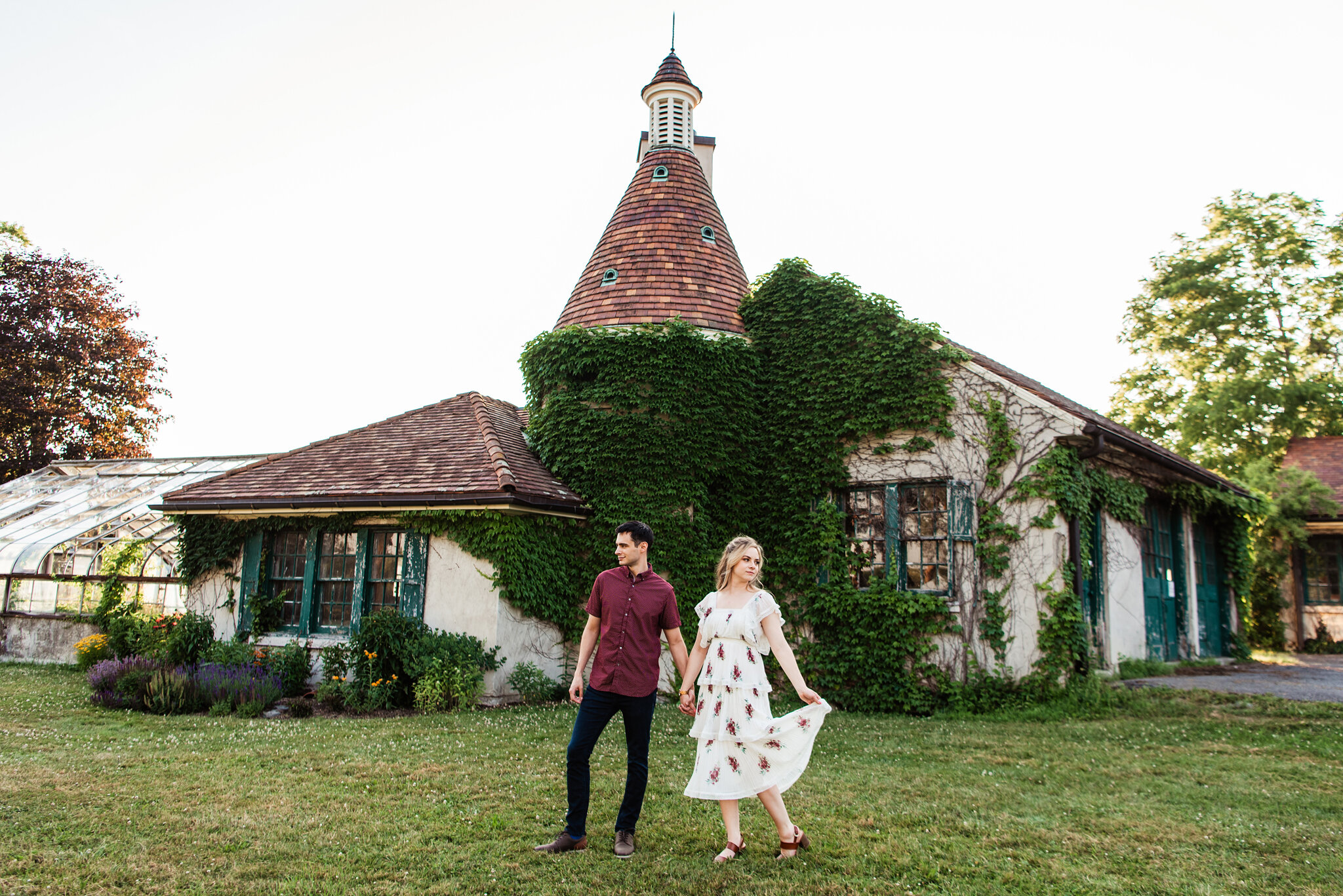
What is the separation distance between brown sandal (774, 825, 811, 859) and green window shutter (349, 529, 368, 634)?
8.58 m

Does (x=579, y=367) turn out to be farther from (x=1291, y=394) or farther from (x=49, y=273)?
(x=49, y=273)

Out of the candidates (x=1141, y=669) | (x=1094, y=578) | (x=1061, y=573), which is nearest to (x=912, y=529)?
(x=1061, y=573)

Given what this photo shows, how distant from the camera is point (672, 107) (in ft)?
51.3

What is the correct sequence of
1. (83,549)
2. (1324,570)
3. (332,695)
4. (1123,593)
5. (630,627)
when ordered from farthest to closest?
(1324,570) → (83,549) → (1123,593) → (332,695) → (630,627)

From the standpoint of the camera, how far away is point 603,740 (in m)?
8.47

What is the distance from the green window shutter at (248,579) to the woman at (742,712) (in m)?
9.97

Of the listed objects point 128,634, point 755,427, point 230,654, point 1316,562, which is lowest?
point 230,654

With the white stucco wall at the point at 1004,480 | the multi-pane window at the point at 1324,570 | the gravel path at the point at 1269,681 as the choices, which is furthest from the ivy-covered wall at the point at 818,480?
the multi-pane window at the point at 1324,570

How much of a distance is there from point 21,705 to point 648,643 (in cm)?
955

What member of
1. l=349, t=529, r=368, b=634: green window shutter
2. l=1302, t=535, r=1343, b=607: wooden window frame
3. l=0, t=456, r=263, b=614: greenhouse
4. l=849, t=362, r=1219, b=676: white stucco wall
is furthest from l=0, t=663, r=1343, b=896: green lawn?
l=1302, t=535, r=1343, b=607: wooden window frame

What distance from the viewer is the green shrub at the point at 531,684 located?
11.2 meters

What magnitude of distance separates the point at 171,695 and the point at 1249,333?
29.9 m

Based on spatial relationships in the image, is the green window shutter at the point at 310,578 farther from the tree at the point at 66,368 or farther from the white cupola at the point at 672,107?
the tree at the point at 66,368

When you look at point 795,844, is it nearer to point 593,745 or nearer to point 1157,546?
point 593,745
